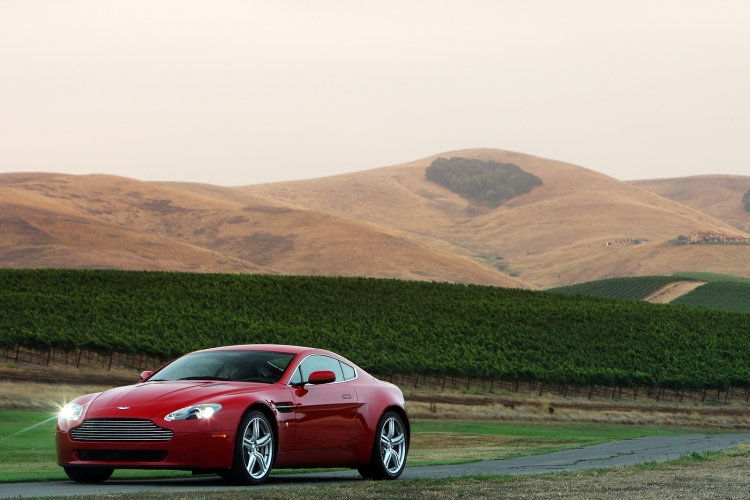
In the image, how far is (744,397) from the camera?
56.8 metres

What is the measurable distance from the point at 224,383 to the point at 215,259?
490 feet

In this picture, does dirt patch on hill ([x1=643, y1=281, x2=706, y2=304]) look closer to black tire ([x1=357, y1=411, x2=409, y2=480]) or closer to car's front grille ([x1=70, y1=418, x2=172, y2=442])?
black tire ([x1=357, y1=411, x2=409, y2=480])

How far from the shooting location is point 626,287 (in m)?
136

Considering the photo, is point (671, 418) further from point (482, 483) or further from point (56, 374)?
point (482, 483)

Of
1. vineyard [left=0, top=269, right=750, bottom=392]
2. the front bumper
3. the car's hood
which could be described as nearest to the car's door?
the car's hood

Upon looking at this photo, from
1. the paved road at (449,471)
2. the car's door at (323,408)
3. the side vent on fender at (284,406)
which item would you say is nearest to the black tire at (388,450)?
the paved road at (449,471)

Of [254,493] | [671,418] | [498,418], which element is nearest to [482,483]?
[254,493]

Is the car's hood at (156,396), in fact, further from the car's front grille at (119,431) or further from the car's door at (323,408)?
the car's door at (323,408)

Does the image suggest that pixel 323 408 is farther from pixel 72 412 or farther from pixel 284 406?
pixel 72 412

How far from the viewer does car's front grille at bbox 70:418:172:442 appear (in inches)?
418

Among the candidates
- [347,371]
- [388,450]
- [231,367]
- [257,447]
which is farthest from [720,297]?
[257,447]

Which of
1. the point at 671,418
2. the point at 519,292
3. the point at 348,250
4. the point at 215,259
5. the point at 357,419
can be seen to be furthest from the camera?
the point at 348,250

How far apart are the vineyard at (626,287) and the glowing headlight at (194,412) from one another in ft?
395

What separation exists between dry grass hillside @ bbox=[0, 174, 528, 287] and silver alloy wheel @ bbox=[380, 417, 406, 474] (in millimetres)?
127743
